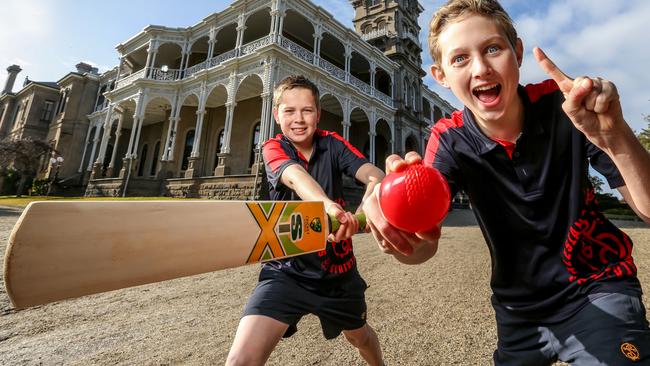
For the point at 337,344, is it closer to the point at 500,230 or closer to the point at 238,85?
the point at 500,230

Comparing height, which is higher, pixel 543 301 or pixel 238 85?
pixel 238 85

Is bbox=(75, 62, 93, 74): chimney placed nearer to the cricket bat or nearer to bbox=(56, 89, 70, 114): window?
bbox=(56, 89, 70, 114): window

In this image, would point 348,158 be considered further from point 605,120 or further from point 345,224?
point 605,120

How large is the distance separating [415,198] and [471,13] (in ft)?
3.20

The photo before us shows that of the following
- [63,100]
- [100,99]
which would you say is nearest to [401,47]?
[100,99]

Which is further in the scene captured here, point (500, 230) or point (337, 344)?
point (337, 344)

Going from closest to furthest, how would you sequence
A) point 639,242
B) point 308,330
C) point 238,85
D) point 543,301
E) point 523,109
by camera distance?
1. point 543,301
2. point 523,109
3. point 308,330
4. point 639,242
5. point 238,85

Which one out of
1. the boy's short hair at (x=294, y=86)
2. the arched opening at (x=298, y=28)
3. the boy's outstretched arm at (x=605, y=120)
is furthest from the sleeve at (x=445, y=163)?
the arched opening at (x=298, y=28)

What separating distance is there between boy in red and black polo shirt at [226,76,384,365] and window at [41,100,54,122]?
3962 centimetres

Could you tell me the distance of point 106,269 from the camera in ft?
2.83

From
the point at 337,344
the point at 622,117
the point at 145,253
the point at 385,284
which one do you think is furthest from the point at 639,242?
the point at 145,253

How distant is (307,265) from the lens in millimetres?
1816

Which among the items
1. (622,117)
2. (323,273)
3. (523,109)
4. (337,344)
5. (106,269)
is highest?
(523,109)

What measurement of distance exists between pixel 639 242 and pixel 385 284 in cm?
Result: 769
